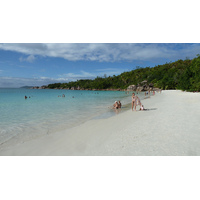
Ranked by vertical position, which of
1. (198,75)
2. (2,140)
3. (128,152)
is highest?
(198,75)

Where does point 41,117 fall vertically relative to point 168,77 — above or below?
below

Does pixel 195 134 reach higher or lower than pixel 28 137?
higher

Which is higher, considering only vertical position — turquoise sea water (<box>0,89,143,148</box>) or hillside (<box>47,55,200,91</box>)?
hillside (<box>47,55,200,91</box>)

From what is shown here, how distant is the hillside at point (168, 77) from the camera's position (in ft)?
162

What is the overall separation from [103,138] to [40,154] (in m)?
2.62

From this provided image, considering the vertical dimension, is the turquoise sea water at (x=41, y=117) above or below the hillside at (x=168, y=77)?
below

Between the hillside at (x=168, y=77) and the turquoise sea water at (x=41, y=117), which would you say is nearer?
the turquoise sea water at (x=41, y=117)

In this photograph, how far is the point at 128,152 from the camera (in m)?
4.75

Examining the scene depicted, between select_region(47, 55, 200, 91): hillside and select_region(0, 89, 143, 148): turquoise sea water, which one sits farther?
select_region(47, 55, 200, 91): hillside

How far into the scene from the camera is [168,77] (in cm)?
10250

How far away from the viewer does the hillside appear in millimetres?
49294

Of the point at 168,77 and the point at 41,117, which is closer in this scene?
the point at 41,117

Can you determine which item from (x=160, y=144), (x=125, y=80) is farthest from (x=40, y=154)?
(x=125, y=80)

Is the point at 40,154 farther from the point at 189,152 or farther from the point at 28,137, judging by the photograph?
the point at 189,152
